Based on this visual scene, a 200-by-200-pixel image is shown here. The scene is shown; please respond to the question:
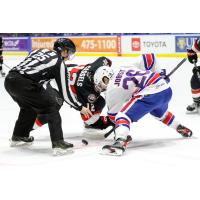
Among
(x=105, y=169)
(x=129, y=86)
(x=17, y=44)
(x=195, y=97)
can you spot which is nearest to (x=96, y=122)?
(x=129, y=86)

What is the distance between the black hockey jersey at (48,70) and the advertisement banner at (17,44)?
9941 mm

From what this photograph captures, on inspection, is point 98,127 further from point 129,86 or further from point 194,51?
point 194,51

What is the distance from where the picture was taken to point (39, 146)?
3.88 m

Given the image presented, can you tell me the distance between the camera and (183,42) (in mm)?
10266

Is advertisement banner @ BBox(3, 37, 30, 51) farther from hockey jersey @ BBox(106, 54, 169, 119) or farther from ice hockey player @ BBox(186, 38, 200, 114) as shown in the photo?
hockey jersey @ BBox(106, 54, 169, 119)

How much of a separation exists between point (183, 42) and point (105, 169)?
7.57m

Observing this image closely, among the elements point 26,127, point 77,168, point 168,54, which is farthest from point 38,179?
point 168,54

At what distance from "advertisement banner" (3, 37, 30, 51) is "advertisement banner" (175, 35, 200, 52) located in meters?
4.69

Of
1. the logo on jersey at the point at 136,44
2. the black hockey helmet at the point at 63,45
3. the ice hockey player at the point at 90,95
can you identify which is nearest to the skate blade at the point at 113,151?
the ice hockey player at the point at 90,95

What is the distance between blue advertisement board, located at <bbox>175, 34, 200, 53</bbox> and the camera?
10034 mm

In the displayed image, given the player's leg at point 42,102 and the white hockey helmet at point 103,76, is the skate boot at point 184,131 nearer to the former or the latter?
the white hockey helmet at point 103,76

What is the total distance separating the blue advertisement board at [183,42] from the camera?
10.0m

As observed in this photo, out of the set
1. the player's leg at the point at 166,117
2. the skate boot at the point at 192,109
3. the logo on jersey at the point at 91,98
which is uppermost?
the logo on jersey at the point at 91,98

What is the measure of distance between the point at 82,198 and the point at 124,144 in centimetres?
104
